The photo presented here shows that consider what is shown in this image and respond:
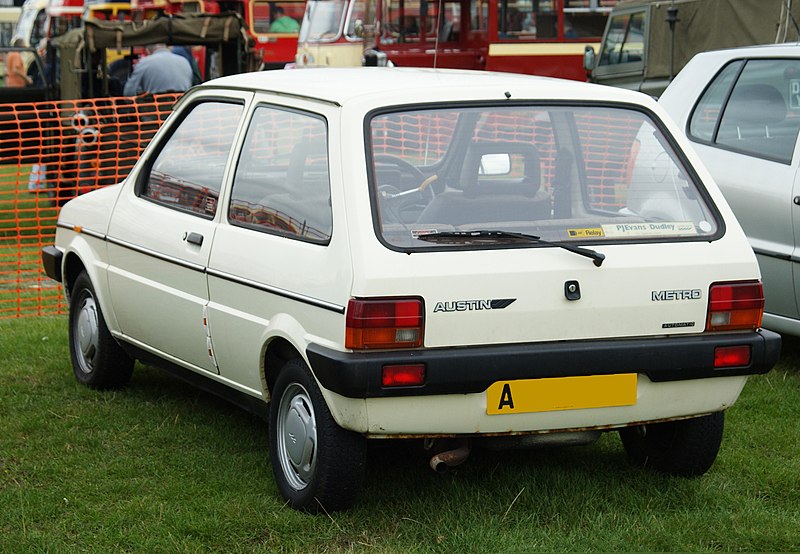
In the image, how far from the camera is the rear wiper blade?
14.5ft

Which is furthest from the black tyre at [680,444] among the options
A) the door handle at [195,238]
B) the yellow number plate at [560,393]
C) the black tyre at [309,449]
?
the door handle at [195,238]

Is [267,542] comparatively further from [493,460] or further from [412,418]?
[493,460]

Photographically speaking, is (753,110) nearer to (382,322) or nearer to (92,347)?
(92,347)

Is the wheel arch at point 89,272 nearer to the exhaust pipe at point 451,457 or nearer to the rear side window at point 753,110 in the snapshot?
the exhaust pipe at point 451,457

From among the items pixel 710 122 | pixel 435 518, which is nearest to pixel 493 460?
pixel 435 518

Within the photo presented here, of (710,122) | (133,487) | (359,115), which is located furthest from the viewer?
(710,122)

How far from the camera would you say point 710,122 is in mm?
7727

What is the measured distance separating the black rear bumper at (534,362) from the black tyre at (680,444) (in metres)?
0.40

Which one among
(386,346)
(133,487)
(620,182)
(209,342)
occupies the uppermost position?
(620,182)

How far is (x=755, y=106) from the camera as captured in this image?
746cm

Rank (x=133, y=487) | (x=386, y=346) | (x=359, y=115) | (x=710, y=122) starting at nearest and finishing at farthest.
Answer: (x=386, y=346) < (x=359, y=115) < (x=133, y=487) < (x=710, y=122)

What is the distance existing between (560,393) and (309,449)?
3.01ft

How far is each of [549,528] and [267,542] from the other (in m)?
0.97

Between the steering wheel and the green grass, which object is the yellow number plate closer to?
the green grass
